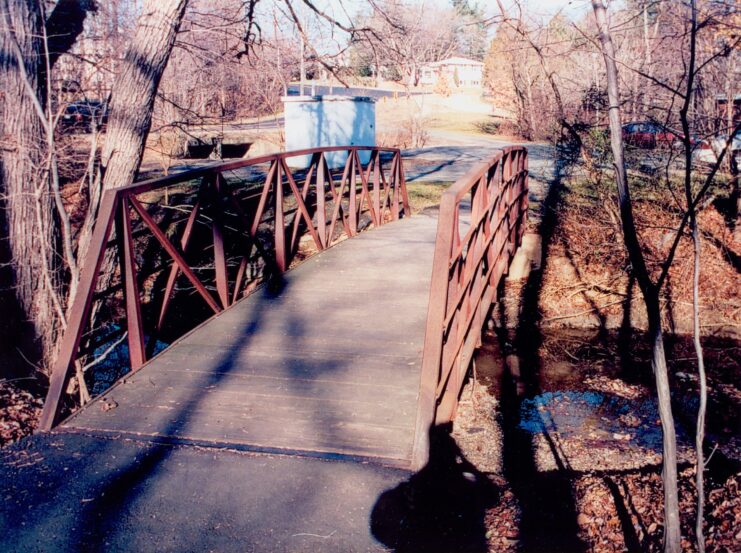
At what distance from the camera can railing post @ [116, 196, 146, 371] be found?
3.27 m

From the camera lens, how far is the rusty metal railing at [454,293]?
2736 millimetres

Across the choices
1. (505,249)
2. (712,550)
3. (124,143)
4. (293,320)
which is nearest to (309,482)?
(293,320)

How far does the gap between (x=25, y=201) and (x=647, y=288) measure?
15.9ft

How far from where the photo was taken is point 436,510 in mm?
3246

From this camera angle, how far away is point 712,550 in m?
3.14

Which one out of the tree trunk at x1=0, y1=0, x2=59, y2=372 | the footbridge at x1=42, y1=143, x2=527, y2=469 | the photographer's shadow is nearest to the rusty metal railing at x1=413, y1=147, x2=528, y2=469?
the footbridge at x1=42, y1=143, x2=527, y2=469

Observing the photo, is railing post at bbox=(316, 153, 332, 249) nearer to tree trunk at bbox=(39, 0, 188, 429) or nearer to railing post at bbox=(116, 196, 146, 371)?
tree trunk at bbox=(39, 0, 188, 429)

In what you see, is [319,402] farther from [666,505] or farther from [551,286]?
[551,286]

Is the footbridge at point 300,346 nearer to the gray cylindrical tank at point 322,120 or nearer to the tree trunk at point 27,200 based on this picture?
the tree trunk at point 27,200

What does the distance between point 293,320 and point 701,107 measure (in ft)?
20.3

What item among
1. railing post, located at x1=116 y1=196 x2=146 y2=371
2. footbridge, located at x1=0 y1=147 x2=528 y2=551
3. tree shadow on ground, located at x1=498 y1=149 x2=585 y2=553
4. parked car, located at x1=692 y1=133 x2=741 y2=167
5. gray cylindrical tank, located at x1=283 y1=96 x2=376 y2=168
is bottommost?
tree shadow on ground, located at x1=498 y1=149 x2=585 y2=553

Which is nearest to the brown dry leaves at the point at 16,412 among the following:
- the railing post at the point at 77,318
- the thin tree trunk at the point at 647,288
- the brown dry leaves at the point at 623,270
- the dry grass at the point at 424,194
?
the railing post at the point at 77,318

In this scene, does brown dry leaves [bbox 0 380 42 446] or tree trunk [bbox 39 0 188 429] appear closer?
brown dry leaves [bbox 0 380 42 446]

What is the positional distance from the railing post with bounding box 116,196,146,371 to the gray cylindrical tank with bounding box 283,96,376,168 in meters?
9.49
